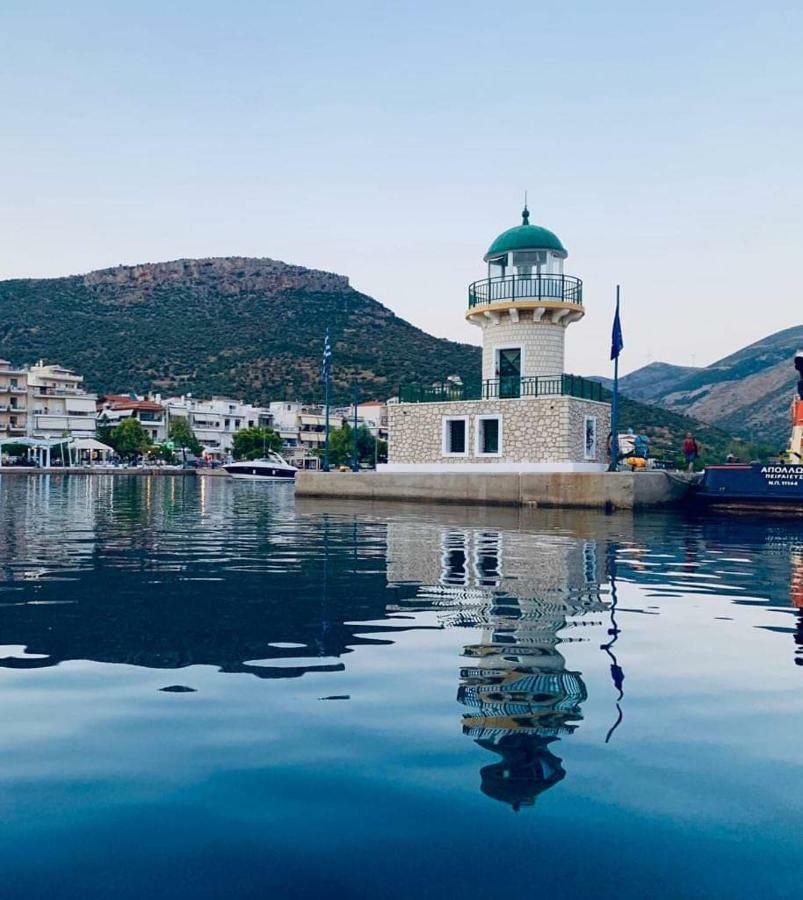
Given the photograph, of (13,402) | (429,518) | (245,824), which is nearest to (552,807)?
(245,824)

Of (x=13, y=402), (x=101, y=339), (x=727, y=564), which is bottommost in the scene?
(x=727, y=564)

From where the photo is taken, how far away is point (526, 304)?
3256 centimetres

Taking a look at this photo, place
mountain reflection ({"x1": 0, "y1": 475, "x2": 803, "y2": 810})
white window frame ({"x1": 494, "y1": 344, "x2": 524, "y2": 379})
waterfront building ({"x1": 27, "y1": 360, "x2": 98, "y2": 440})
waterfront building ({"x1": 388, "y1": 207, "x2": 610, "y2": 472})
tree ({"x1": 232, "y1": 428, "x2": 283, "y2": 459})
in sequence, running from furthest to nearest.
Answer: waterfront building ({"x1": 27, "y1": 360, "x2": 98, "y2": 440}) → tree ({"x1": 232, "y1": 428, "x2": 283, "y2": 459}) → white window frame ({"x1": 494, "y1": 344, "x2": 524, "y2": 379}) → waterfront building ({"x1": 388, "y1": 207, "x2": 610, "y2": 472}) → mountain reflection ({"x1": 0, "y1": 475, "x2": 803, "y2": 810})

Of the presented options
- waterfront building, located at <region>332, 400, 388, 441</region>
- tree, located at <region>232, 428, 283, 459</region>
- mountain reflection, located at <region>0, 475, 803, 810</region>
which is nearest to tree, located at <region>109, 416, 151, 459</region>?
tree, located at <region>232, 428, 283, 459</region>

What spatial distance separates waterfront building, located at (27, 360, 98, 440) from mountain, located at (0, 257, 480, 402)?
1575 centimetres

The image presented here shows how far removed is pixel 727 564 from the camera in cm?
1445

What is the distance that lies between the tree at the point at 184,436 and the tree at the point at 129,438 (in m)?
4.12

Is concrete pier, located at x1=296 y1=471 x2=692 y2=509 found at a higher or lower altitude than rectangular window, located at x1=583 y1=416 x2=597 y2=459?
lower

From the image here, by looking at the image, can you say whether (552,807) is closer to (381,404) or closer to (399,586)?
(399,586)

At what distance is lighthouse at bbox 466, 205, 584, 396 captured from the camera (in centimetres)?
3278

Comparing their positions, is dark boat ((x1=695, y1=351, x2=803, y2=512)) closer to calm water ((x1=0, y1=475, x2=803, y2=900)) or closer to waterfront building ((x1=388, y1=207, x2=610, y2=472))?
waterfront building ((x1=388, y1=207, x2=610, y2=472))

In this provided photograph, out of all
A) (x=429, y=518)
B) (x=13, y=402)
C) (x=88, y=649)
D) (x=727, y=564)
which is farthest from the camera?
(x=13, y=402)

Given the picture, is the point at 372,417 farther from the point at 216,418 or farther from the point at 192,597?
the point at 192,597

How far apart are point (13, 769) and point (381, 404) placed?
98970 mm
